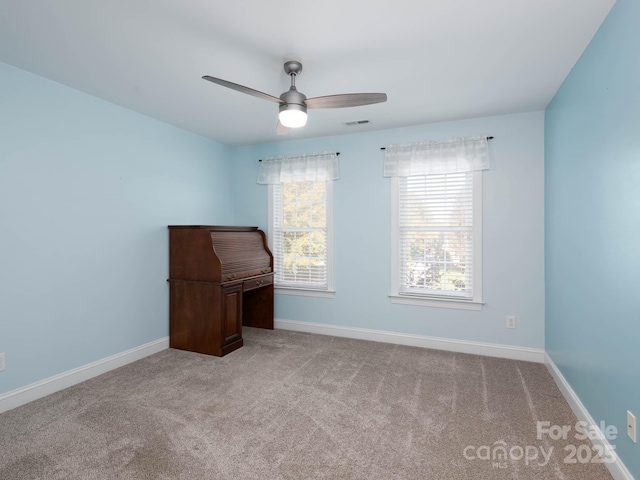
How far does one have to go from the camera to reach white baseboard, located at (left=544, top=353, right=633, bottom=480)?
1697 mm

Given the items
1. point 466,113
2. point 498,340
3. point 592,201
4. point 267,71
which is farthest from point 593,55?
point 498,340

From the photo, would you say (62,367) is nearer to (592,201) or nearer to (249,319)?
(249,319)

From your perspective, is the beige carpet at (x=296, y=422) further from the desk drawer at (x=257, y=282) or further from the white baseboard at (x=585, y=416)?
the desk drawer at (x=257, y=282)

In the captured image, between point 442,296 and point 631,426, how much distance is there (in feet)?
6.78

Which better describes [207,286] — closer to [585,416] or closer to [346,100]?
[346,100]

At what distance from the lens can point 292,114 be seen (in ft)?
7.57

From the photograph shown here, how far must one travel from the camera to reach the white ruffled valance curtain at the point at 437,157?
348 cm

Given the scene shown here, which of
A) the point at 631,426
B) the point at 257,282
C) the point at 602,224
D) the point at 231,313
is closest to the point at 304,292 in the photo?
the point at 257,282

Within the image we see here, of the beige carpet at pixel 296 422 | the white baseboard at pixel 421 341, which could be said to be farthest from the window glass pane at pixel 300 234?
the beige carpet at pixel 296 422

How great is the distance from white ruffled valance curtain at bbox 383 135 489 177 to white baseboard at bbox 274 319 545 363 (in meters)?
1.83

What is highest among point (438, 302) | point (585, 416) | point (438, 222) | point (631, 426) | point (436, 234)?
point (438, 222)

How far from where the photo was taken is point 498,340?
3477 millimetres

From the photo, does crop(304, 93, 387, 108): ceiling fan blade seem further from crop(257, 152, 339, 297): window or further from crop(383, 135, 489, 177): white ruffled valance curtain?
crop(257, 152, 339, 297): window

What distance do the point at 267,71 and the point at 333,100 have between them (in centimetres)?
62
